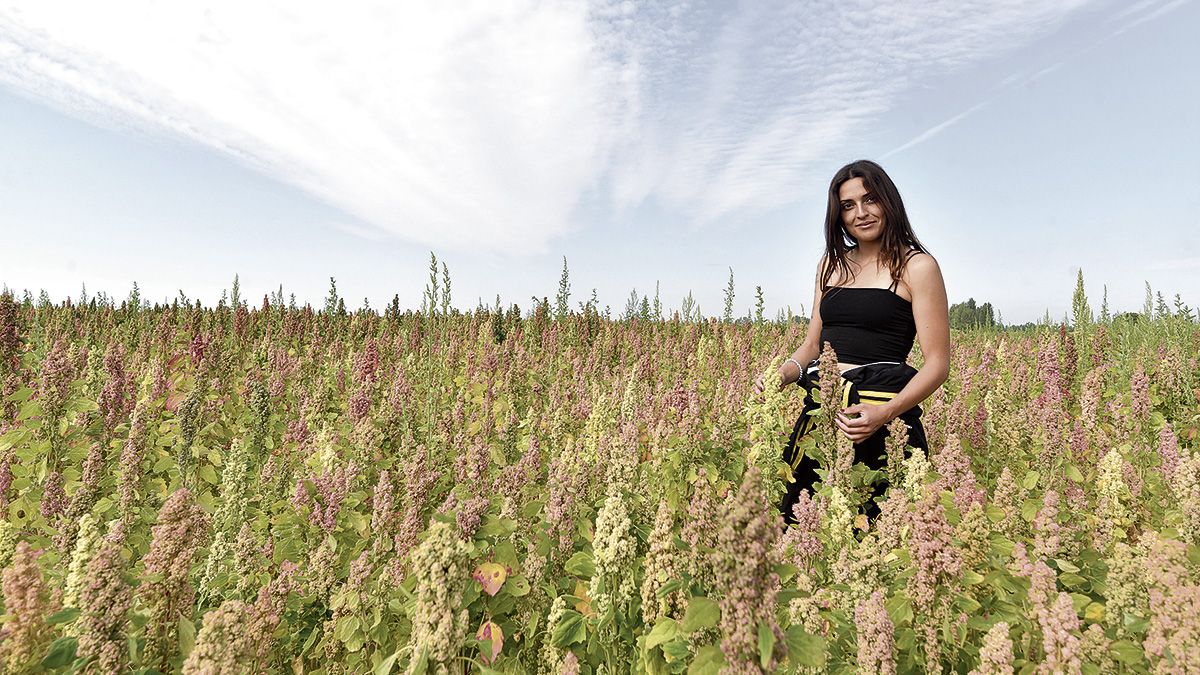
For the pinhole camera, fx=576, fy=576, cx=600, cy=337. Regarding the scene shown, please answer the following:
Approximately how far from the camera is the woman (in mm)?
3543

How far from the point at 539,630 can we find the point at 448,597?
878 mm

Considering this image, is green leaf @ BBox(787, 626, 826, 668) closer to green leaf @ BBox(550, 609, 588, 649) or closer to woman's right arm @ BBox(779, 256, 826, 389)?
green leaf @ BBox(550, 609, 588, 649)

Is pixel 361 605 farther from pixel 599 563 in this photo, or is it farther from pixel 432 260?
pixel 432 260

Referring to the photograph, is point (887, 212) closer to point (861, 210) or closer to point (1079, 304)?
point (861, 210)

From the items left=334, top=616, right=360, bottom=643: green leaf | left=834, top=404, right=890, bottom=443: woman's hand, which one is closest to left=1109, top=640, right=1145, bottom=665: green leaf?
left=834, top=404, right=890, bottom=443: woman's hand

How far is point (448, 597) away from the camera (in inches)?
59.5

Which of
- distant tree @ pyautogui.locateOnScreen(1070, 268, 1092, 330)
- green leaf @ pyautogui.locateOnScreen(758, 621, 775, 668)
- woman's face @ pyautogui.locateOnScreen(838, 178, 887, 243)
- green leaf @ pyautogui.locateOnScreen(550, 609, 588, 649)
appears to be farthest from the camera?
distant tree @ pyautogui.locateOnScreen(1070, 268, 1092, 330)

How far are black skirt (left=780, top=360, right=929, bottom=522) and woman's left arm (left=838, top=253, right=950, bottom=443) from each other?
0.11 metres

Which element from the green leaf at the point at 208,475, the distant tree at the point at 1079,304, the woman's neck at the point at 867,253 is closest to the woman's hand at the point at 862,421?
the woman's neck at the point at 867,253

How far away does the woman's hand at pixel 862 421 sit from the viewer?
10.3 feet

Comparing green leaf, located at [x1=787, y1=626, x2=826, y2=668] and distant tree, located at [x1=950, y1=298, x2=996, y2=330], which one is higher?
distant tree, located at [x1=950, y1=298, x2=996, y2=330]

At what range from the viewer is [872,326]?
3.81 metres

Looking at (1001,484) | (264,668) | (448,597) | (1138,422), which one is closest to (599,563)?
(448,597)

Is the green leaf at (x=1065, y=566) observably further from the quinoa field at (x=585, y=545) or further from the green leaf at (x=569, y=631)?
the green leaf at (x=569, y=631)
